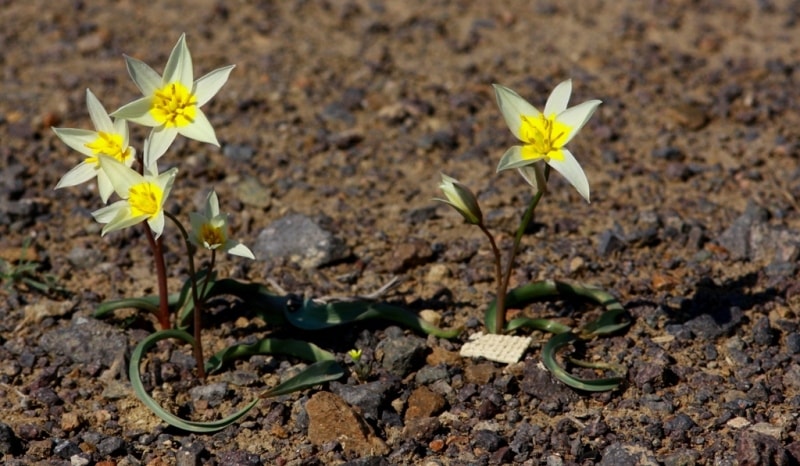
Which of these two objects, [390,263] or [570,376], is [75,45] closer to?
[390,263]

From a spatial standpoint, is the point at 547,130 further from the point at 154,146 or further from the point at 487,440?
the point at 154,146

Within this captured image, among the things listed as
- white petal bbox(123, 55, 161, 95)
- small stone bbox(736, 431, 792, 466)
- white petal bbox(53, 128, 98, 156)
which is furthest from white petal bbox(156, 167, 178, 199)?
small stone bbox(736, 431, 792, 466)

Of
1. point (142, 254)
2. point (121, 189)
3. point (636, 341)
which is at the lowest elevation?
point (636, 341)

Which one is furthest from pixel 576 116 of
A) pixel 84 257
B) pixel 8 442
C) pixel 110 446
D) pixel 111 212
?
pixel 84 257

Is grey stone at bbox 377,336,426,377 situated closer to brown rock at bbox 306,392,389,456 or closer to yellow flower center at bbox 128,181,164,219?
brown rock at bbox 306,392,389,456

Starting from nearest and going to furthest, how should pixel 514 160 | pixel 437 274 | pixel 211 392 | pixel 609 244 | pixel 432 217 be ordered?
pixel 514 160 < pixel 211 392 < pixel 437 274 < pixel 609 244 < pixel 432 217

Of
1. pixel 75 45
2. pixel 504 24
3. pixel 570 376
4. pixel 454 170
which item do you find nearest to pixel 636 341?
pixel 570 376

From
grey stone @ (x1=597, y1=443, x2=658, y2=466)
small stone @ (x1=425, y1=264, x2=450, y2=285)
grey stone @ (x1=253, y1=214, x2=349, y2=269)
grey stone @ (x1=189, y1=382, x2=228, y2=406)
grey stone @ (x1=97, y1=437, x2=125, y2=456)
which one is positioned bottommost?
grey stone @ (x1=597, y1=443, x2=658, y2=466)
